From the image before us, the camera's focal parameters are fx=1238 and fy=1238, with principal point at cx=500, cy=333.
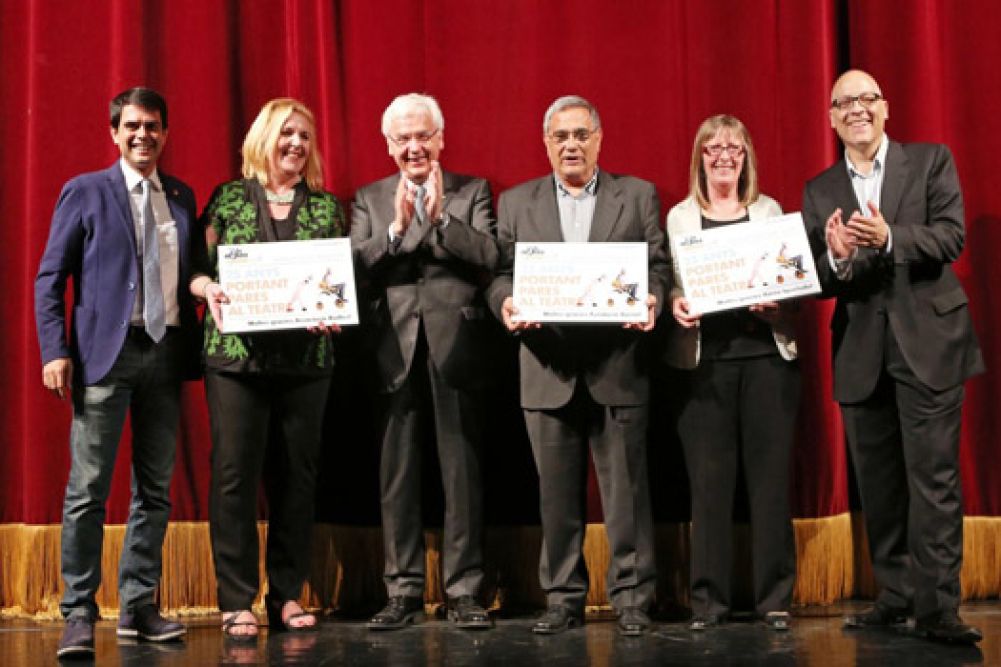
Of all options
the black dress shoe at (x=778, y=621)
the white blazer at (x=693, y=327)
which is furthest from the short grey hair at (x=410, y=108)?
the black dress shoe at (x=778, y=621)

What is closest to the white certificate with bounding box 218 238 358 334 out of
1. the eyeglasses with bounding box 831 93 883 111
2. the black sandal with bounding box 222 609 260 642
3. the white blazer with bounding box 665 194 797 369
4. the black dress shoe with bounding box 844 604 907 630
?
the black sandal with bounding box 222 609 260 642

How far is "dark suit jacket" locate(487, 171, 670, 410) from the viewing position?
374 cm

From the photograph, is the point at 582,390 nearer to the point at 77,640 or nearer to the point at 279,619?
the point at 279,619

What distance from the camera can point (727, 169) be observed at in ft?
12.5

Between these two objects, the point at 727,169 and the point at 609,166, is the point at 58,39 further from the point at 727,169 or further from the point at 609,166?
the point at 727,169

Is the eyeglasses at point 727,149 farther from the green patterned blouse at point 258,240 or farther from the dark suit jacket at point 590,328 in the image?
the green patterned blouse at point 258,240

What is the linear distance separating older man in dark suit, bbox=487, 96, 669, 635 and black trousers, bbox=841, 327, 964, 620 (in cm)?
67

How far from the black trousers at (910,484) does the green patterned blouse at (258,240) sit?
1642mm

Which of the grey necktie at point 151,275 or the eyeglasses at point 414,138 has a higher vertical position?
the eyeglasses at point 414,138

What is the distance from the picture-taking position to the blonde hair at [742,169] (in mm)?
3826

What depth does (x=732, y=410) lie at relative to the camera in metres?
3.79

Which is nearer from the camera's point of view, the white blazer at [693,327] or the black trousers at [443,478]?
the white blazer at [693,327]

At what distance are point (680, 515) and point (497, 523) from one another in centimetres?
64

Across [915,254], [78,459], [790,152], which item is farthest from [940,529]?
[78,459]
